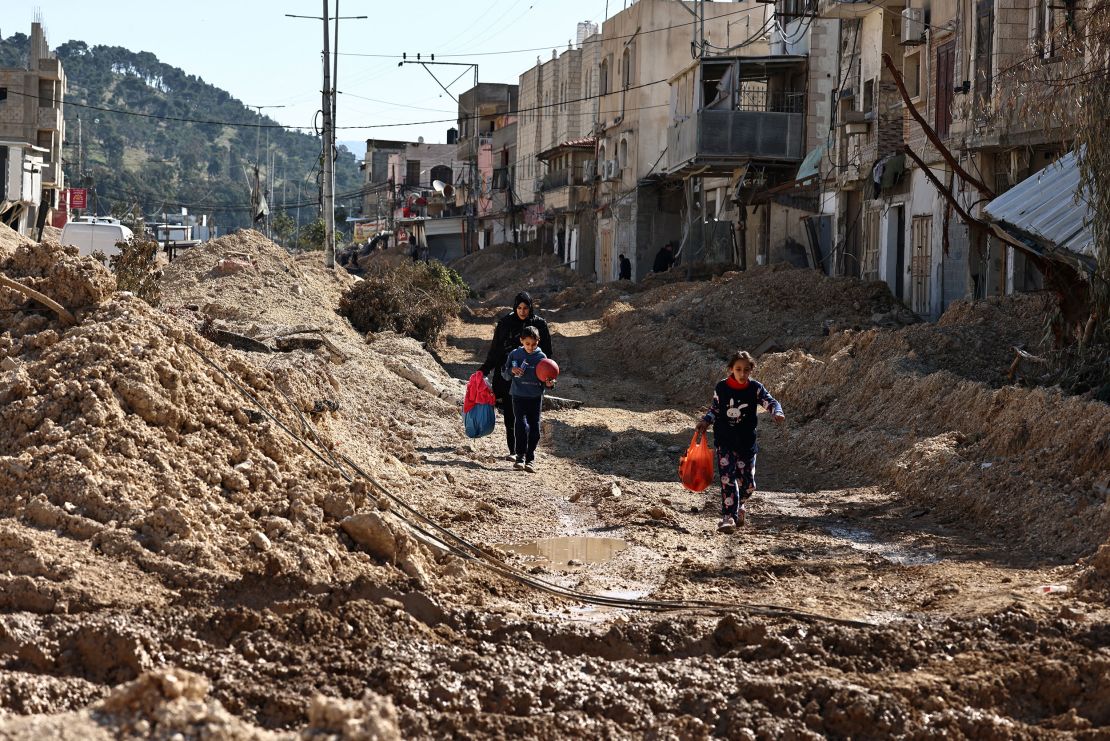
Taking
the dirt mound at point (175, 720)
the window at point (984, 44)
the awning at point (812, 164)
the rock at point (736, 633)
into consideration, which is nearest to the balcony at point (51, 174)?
the awning at point (812, 164)

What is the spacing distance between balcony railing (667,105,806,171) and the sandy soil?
20.7 metres

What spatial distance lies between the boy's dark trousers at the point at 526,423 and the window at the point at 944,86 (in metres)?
14.3

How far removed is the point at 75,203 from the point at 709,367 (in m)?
59.9

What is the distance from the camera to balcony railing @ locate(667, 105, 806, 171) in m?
34.8

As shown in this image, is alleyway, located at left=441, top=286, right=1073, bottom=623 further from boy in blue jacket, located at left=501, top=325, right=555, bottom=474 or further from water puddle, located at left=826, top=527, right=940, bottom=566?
boy in blue jacket, located at left=501, top=325, right=555, bottom=474

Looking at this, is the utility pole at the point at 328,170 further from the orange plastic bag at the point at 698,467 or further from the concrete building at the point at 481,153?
the concrete building at the point at 481,153

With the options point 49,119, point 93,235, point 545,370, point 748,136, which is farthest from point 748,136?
point 49,119

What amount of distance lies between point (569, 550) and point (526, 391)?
319cm

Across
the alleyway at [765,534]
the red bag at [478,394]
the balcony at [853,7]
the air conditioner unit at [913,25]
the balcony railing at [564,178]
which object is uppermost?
the balcony at [853,7]

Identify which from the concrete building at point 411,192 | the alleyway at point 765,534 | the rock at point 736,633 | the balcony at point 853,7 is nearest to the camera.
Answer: the rock at point 736,633

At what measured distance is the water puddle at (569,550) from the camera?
345 inches

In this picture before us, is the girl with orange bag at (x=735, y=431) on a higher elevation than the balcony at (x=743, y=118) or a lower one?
lower

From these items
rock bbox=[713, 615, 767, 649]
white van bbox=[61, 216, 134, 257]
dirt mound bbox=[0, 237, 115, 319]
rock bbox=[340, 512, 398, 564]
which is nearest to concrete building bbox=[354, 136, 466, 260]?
white van bbox=[61, 216, 134, 257]

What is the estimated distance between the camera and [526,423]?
1241 cm
